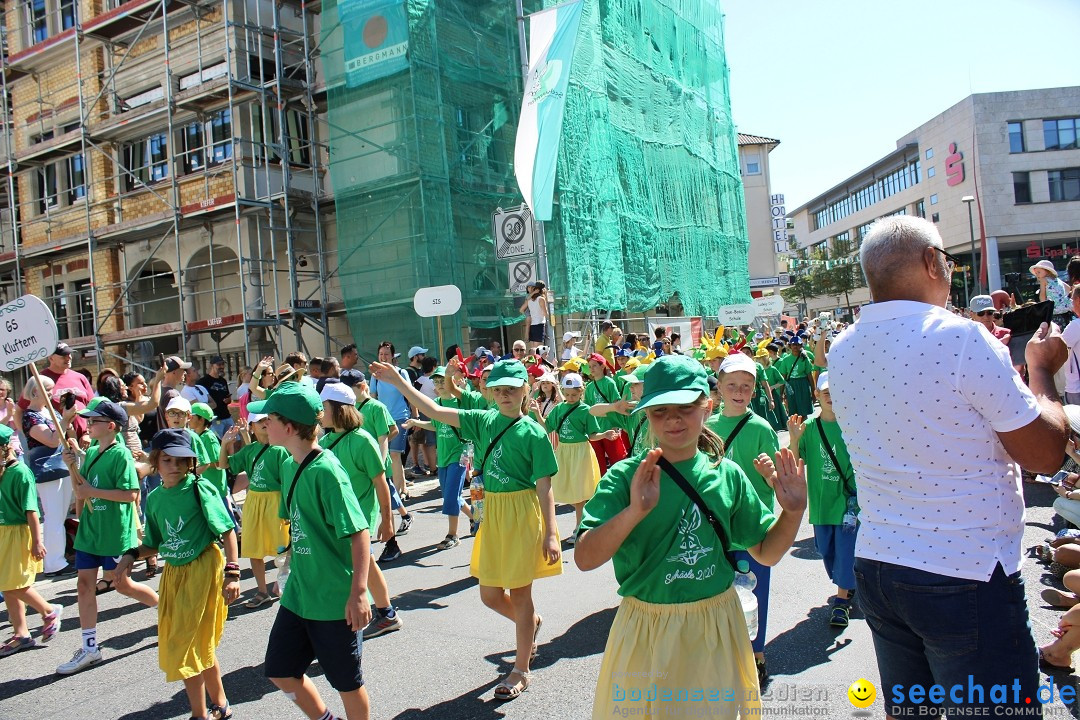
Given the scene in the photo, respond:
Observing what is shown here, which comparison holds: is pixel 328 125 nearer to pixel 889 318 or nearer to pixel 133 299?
pixel 133 299

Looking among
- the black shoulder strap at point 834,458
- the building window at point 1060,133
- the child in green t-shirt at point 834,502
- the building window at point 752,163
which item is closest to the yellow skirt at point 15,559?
the child in green t-shirt at point 834,502

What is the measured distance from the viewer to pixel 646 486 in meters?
2.41

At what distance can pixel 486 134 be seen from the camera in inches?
708

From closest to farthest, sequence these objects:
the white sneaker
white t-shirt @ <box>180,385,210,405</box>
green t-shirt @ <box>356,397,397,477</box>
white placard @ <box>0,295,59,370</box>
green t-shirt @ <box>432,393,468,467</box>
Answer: the white sneaker → white placard @ <box>0,295,59,370</box> → green t-shirt @ <box>356,397,397,477</box> → green t-shirt @ <box>432,393,468,467</box> → white t-shirt @ <box>180,385,210,405</box>

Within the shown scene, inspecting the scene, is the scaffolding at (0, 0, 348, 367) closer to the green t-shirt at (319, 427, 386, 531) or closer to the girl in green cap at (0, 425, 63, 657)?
the girl in green cap at (0, 425, 63, 657)

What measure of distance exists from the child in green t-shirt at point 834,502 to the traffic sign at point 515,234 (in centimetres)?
950

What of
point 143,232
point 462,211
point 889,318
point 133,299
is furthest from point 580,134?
point 889,318

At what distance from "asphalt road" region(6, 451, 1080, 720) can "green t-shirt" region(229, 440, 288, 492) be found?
1.01 m

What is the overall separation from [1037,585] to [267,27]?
704 inches

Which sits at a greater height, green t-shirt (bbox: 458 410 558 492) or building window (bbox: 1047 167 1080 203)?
building window (bbox: 1047 167 1080 203)

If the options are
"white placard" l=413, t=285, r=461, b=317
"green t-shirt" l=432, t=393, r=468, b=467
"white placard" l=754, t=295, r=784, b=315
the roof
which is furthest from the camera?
the roof

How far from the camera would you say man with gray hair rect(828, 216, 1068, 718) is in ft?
7.08

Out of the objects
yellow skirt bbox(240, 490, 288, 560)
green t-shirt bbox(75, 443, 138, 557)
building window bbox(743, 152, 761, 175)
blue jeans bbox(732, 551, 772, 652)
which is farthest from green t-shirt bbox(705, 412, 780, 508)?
building window bbox(743, 152, 761, 175)

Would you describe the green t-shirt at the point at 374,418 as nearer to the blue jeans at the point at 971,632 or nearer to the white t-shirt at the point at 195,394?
the white t-shirt at the point at 195,394
